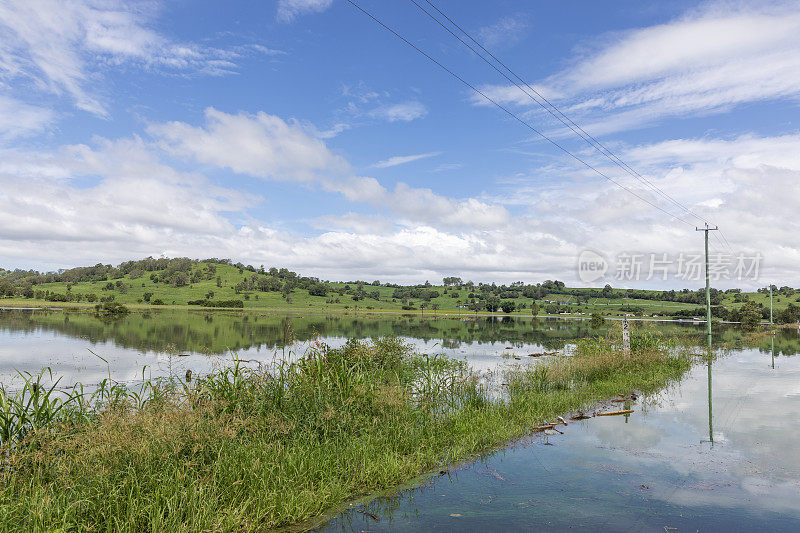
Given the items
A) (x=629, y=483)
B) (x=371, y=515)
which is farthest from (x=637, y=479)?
(x=371, y=515)

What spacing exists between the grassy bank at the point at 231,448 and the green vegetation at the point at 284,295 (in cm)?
11898

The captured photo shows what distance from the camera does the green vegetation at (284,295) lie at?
128 m

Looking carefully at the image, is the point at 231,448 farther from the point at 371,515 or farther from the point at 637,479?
the point at 637,479

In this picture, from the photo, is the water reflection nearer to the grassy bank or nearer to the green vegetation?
the grassy bank

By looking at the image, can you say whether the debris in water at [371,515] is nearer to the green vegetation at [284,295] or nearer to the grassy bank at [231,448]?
the grassy bank at [231,448]

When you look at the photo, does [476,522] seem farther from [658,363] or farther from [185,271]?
[185,271]

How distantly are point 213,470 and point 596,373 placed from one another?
17697mm

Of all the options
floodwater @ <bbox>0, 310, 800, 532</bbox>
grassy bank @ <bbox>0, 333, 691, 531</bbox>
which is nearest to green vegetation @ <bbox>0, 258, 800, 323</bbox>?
floodwater @ <bbox>0, 310, 800, 532</bbox>

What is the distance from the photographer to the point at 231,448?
737 centimetres

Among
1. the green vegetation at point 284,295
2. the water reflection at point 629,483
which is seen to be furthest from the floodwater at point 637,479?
the green vegetation at point 284,295

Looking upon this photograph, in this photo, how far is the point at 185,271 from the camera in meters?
175

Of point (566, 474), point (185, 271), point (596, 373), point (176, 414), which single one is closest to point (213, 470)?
point (176, 414)

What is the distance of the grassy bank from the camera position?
19.3 feet

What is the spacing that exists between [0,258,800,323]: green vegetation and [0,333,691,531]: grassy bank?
118979 mm
